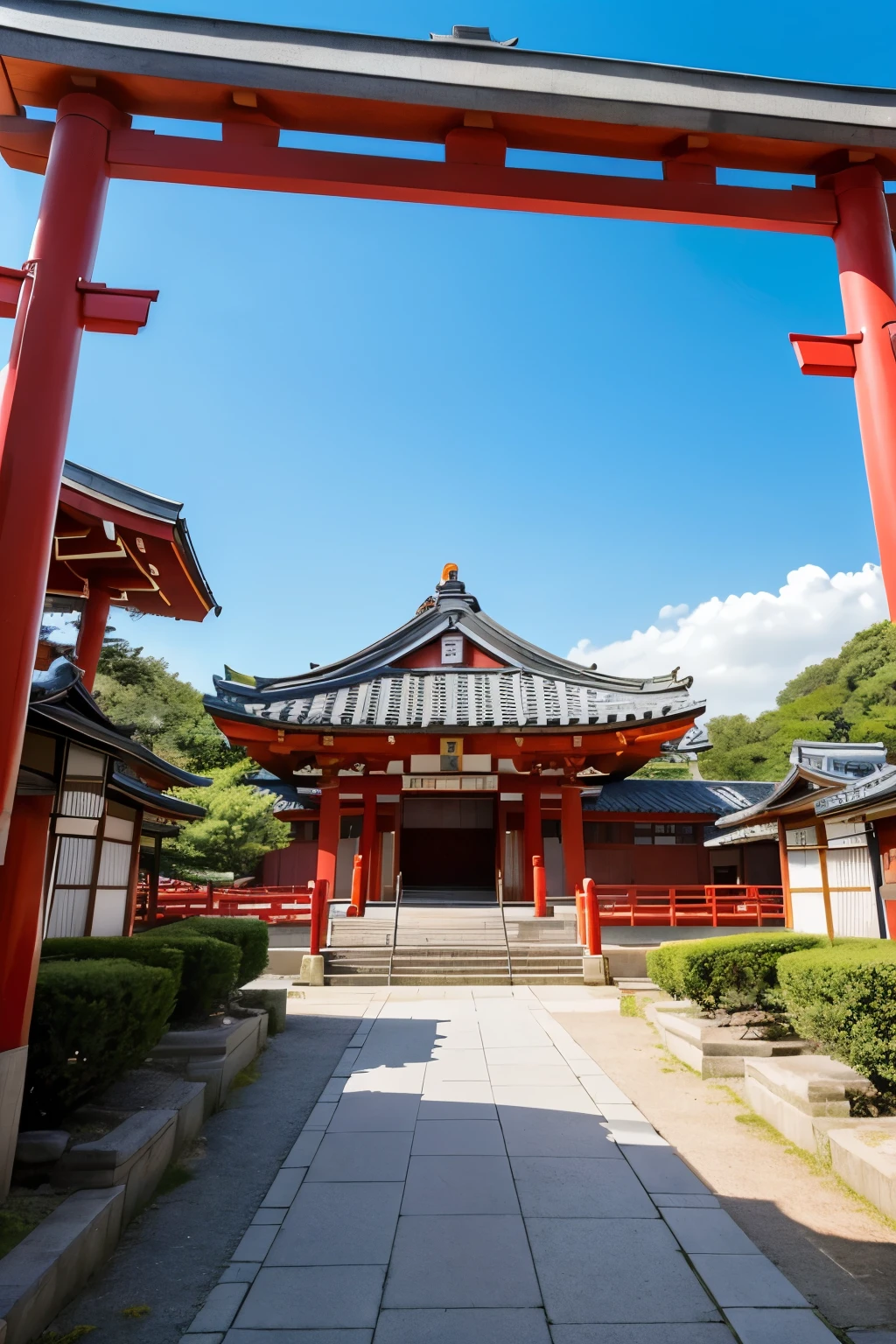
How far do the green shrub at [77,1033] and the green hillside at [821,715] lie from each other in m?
47.0

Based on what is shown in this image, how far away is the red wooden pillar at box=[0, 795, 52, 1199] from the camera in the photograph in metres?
4.00

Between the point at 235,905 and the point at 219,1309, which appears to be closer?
the point at 219,1309

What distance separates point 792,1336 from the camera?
10.3ft

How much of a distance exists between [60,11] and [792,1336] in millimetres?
7149

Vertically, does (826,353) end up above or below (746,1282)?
above

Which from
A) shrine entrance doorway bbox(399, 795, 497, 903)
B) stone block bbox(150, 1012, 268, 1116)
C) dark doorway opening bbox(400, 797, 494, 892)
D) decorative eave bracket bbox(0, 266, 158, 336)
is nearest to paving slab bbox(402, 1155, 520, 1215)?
stone block bbox(150, 1012, 268, 1116)

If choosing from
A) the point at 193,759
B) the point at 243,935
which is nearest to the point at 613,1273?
the point at 243,935

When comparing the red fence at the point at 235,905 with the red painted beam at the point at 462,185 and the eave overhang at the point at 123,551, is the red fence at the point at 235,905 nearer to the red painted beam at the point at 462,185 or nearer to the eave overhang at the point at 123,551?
the eave overhang at the point at 123,551

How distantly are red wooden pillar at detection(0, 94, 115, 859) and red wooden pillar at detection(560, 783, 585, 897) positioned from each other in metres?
14.6

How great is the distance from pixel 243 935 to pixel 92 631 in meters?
4.02

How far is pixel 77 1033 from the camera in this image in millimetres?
4598

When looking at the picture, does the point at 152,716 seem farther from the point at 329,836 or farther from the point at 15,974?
the point at 15,974

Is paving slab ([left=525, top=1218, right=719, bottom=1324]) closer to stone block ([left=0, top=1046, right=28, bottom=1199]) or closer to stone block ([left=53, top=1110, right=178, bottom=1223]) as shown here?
stone block ([left=53, top=1110, right=178, bottom=1223])

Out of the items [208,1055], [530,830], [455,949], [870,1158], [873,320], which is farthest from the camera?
[530,830]
